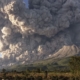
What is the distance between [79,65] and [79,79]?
7.92 m

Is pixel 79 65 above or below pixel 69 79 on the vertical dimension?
above

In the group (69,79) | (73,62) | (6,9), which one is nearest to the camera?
(69,79)

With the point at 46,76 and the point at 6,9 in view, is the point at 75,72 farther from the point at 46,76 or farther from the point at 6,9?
the point at 6,9

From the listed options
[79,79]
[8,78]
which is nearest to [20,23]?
[8,78]

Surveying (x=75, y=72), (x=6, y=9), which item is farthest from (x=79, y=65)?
(x=6, y=9)

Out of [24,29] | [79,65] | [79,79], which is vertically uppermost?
[24,29]

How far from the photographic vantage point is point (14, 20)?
192125mm

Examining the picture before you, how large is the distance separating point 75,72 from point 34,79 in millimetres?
11027

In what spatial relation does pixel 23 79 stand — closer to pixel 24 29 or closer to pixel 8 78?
pixel 8 78

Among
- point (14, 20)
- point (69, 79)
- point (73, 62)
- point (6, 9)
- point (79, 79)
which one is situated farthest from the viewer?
point (14, 20)

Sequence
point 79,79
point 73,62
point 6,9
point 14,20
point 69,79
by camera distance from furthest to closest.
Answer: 1. point 14,20
2. point 6,9
3. point 73,62
4. point 69,79
5. point 79,79

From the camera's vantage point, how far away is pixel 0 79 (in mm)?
63938

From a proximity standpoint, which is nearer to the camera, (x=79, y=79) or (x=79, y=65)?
(x=79, y=79)

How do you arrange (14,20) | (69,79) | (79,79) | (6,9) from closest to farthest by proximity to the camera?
(79,79) < (69,79) < (6,9) < (14,20)
